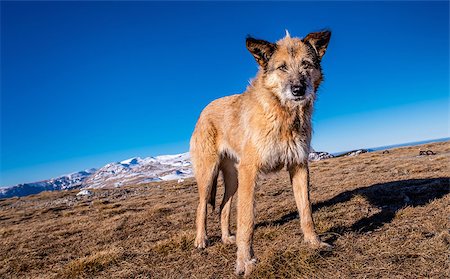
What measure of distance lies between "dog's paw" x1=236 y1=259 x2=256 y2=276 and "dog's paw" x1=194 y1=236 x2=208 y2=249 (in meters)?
2.17

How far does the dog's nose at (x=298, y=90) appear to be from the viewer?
5.71 meters

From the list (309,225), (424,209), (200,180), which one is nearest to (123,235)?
(200,180)

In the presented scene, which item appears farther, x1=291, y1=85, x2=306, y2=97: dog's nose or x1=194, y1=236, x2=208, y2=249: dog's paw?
x1=194, y1=236, x2=208, y2=249: dog's paw

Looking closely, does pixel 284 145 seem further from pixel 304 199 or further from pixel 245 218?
pixel 245 218

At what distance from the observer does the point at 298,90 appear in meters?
5.71

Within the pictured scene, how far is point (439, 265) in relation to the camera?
4605mm

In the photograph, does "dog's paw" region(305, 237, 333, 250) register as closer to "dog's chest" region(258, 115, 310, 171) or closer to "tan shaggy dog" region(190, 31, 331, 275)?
"tan shaggy dog" region(190, 31, 331, 275)

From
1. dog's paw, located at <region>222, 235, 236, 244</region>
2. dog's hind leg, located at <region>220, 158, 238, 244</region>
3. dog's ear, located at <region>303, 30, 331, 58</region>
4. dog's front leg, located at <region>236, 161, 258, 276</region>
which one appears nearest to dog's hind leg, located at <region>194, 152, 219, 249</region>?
dog's hind leg, located at <region>220, 158, 238, 244</region>

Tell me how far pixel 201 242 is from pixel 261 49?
15.3ft

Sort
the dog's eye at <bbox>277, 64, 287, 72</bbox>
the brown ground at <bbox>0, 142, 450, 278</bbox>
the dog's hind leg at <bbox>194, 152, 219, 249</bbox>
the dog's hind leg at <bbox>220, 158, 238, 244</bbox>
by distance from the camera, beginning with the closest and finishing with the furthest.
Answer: the brown ground at <bbox>0, 142, 450, 278</bbox>
the dog's eye at <bbox>277, 64, 287, 72</bbox>
the dog's hind leg at <bbox>194, 152, 219, 249</bbox>
the dog's hind leg at <bbox>220, 158, 238, 244</bbox>

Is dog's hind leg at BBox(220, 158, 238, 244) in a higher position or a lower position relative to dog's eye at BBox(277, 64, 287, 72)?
lower

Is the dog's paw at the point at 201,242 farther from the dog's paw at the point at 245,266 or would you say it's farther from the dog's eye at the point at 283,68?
the dog's eye at the point at 283,68

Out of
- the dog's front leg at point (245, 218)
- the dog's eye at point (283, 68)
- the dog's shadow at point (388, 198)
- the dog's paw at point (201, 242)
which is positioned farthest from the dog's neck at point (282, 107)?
the dog's paw at point (201, 242)

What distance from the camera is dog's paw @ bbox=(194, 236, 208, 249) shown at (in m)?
7.51
